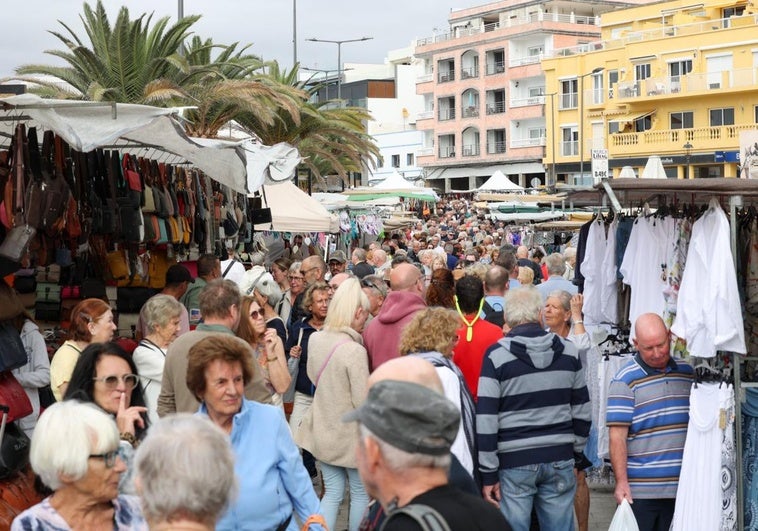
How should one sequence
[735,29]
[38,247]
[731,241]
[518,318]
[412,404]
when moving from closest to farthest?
[412,404]
[518,318]
[731,241]
[38,247]
[735,29]

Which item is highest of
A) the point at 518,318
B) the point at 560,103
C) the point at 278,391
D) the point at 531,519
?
the point at 560,103

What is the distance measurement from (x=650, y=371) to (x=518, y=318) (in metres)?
0.87

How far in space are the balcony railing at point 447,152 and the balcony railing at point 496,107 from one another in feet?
18.9

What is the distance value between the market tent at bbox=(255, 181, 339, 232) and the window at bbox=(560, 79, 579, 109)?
54443mm

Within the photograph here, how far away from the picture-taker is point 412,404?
323 cm

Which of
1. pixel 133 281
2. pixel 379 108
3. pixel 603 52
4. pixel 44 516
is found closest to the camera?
pixel 44 516

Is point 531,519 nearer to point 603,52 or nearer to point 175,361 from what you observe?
point 175,361

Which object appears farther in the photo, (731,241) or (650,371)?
(731,241)

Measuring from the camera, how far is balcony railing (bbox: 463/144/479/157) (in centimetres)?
8325

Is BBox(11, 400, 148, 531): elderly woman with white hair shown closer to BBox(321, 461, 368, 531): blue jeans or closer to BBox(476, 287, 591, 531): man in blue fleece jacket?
BBox(476, 287, 591, 531): man in blue fleece jacket

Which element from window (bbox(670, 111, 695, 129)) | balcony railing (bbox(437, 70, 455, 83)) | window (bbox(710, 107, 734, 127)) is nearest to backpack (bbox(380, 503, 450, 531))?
window (bbox(710, 107, 734, 127))

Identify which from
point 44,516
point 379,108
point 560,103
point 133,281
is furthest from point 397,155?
point 44,516

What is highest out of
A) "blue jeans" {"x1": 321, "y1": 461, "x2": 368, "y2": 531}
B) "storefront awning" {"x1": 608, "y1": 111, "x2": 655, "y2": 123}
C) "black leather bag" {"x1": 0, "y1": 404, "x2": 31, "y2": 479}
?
"storefront awning" {"x1": 608, "y1": 111, "x2": 655, "y2": 123}

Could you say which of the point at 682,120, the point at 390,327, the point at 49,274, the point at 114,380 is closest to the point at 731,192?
the point at 390,327
